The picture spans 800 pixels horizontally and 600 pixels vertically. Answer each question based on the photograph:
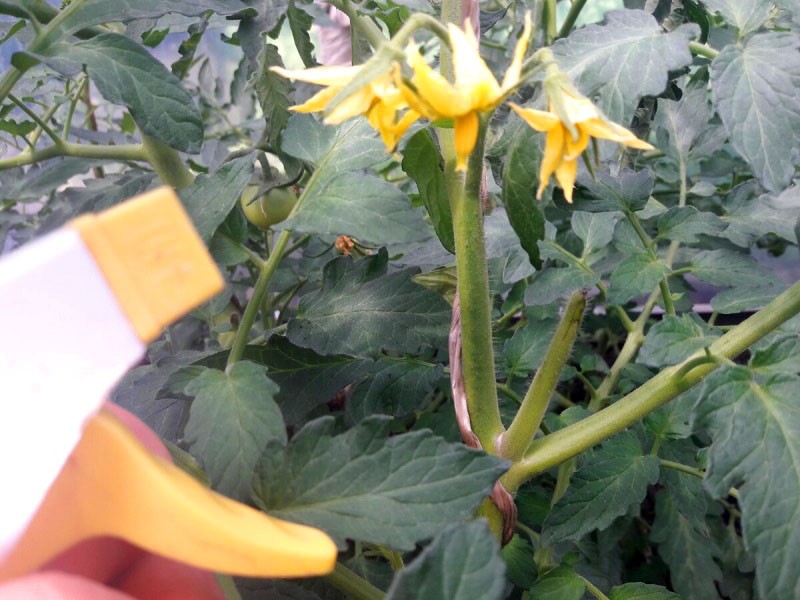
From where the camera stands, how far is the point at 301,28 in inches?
16.2

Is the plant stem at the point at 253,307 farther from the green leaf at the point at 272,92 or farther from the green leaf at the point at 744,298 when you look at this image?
the green leaf at the point at 744,298

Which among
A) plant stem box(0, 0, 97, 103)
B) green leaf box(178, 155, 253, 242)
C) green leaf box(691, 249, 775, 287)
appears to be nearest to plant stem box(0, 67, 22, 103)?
plant stem box(0, 0, 97, 103)

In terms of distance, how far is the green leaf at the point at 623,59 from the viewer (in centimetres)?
30

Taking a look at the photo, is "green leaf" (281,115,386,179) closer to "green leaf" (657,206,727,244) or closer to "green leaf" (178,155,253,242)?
"green leaf" (178,155,253,242)

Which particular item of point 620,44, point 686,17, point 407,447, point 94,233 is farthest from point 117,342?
point 686,17

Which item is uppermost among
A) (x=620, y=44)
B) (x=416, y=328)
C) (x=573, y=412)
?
(x=620, y=44)

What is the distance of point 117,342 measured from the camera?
16 cm

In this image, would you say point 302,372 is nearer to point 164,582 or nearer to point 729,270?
point 164,582

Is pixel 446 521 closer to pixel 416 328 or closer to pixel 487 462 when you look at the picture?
pixel 487 462

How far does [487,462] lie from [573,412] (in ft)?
0.65

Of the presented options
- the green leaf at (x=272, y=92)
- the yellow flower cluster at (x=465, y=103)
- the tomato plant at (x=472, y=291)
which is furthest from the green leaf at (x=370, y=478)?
the green leaf at (x=272, y=92)

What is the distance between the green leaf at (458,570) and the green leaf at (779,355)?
0.54 feet

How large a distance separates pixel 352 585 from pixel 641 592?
161 millimetres

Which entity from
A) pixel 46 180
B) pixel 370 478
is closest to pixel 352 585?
pixel 370 478
